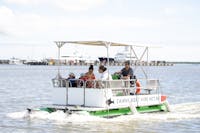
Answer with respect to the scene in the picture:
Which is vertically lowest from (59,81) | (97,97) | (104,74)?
(97,97)

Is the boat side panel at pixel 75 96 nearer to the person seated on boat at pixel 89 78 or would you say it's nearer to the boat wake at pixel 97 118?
the person seated on boat at pixel 89 78

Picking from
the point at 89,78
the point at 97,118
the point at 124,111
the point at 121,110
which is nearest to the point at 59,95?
the point at 89,78

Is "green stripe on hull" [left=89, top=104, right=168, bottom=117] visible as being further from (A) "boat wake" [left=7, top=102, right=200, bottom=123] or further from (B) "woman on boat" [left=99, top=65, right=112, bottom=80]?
(B) "woman on boat" [left=99, top=65, right=112, bottom=80]

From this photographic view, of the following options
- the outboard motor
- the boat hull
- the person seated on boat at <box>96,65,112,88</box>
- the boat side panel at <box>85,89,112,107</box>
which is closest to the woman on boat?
the person seated on boat at <box>96,65,112,88</box>

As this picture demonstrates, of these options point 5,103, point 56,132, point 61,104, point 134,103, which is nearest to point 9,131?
point 56,132

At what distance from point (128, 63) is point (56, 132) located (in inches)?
210

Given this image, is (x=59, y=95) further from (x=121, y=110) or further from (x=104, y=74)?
(x=121, y=110)

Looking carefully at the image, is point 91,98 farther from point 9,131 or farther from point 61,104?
point 9,131

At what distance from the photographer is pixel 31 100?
32.7m

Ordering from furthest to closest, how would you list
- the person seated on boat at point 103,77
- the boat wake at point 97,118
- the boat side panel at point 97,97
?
the person seated on boat at point 103,77, the boat side panel at point 97,97, the boat wake at point 97,118

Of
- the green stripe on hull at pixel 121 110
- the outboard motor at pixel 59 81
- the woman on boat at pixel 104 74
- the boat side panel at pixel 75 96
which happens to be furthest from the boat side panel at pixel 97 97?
the outboard motor at pixel 59 81

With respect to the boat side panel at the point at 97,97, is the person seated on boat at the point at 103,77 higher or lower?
higher

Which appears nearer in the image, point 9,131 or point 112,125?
point 9,131

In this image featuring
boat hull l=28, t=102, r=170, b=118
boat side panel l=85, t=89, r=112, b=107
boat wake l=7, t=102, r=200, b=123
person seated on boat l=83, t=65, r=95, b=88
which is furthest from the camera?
person seated on boat l=83, t=65, r=95, b=88
